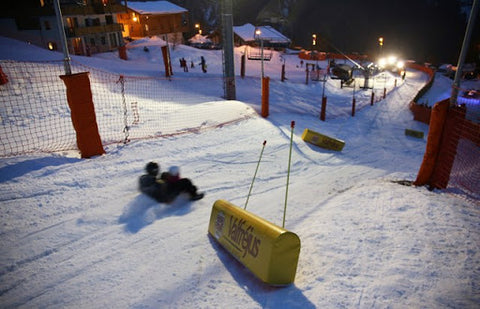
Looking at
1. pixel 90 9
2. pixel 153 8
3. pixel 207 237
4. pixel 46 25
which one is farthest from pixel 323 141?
pixel 153 8

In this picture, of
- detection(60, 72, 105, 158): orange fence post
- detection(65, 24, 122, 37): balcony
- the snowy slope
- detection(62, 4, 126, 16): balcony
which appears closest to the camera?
the snowy slope

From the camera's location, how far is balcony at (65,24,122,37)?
A: 31578 millimetres

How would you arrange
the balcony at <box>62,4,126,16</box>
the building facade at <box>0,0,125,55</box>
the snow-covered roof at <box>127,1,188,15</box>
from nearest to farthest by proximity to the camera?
the building facade at <box>0,0,125,55</box> → the balcony at <box>62,4,126,16</box> → the snow-covered roof at <box>127,1,188,15</box>

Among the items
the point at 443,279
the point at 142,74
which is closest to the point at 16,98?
the point at 142,74

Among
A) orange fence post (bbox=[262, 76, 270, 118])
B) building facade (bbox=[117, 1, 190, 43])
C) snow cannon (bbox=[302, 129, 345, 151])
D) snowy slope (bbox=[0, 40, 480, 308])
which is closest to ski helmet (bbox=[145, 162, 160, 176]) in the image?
snowy slope (bbox=[0, 40, 480, 308])

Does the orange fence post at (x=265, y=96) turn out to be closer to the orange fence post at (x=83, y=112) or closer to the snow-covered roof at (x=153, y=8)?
the orange fence post at (x=83, y=112)

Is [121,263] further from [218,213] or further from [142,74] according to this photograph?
[142,74]

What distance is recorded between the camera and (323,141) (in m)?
12.7

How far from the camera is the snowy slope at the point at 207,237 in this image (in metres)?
4.42

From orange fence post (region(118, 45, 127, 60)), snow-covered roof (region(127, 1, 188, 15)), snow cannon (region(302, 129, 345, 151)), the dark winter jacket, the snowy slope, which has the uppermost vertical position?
snow-covered roof (region(127, 1, 188, 15))

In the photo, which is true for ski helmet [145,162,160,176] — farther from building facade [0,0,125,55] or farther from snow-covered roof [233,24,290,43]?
snow-covered roof [233,24,290,43]

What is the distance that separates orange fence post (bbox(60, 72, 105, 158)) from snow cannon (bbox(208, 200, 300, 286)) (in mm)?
5372

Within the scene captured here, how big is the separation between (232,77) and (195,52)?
59.8ft

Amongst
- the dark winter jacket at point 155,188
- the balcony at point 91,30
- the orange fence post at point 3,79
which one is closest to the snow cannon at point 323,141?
the dark winter jacket at point 155,188
